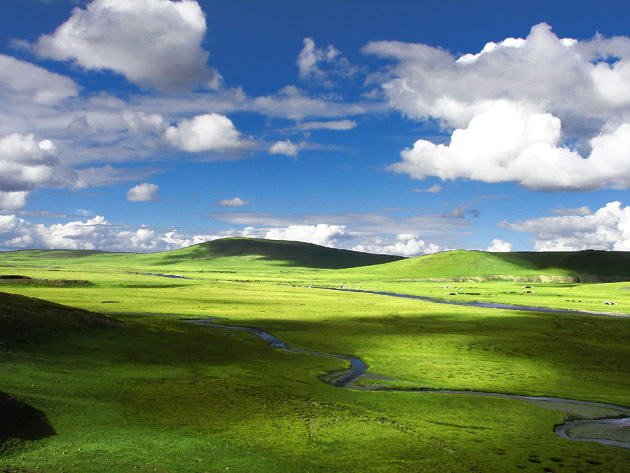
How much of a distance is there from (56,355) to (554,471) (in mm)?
37586

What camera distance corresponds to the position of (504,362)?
4906cm

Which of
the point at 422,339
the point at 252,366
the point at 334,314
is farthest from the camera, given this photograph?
the point at 334,314

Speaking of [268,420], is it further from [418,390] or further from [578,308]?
[578,308]

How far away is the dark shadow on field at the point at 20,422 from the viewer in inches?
782

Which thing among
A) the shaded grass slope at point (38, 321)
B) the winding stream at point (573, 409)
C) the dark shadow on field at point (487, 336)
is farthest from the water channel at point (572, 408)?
the shaded grass slope at point (38, 321)

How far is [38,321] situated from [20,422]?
27.8m

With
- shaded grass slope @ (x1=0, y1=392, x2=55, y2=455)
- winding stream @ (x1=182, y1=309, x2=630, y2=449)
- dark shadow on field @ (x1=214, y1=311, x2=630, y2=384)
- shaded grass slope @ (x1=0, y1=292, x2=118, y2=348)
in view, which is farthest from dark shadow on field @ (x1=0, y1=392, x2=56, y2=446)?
dark shadow on field @ (x1=214, y1=311, x2=630, y2=384)

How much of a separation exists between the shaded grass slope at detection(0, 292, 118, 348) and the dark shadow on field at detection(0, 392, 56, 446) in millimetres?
18782

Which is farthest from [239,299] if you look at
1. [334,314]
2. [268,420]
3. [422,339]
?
[268,420]

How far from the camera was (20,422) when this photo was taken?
67.9ft

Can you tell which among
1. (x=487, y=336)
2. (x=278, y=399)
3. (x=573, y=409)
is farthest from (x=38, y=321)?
(x=487, y=336)

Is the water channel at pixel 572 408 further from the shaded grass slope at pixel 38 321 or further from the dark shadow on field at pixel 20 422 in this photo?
the shaded grass slope at pixel 38 321

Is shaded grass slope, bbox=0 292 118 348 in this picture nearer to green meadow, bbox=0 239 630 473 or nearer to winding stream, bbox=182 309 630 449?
green meadow, bbox=0 239 630 473

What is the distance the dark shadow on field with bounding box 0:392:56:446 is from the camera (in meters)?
19.9
